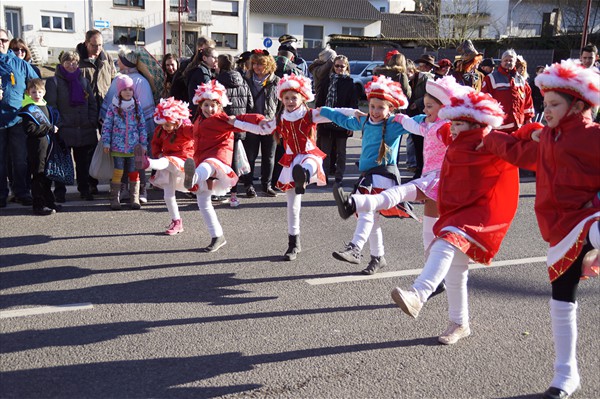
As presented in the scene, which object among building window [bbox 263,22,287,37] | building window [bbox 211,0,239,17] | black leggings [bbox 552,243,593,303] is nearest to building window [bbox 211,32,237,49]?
building window [bbox 211,0,239,17]

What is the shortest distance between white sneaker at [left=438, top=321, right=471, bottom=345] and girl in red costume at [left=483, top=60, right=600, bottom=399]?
83cm

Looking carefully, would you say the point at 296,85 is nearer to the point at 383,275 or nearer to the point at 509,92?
the point at 383,275

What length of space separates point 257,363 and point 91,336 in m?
1.26

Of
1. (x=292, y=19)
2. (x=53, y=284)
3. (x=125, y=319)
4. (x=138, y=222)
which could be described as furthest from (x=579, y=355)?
(x=292, y=19)

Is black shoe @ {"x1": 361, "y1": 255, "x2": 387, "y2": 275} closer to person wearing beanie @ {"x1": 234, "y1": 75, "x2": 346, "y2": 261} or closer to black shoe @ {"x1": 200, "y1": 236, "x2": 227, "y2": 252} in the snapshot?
person wearing beanie @ {"x1": 234, "y1": 75, "x2": 346, "y2": 261}

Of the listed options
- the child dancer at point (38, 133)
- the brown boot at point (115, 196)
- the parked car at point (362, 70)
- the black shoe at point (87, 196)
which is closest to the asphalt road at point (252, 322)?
the child dancer at point (38, 133)

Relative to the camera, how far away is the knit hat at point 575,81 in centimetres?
347

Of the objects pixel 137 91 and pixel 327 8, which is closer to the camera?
pixel 137 91

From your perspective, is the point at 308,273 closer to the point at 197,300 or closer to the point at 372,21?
the point at 197,300

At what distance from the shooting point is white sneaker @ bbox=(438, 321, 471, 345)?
4.33 m

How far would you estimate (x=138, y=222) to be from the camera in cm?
763

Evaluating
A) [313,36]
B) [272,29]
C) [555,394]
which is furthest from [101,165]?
[313,36]

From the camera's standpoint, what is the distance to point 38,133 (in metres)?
7.61

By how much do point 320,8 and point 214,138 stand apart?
5504 cm
